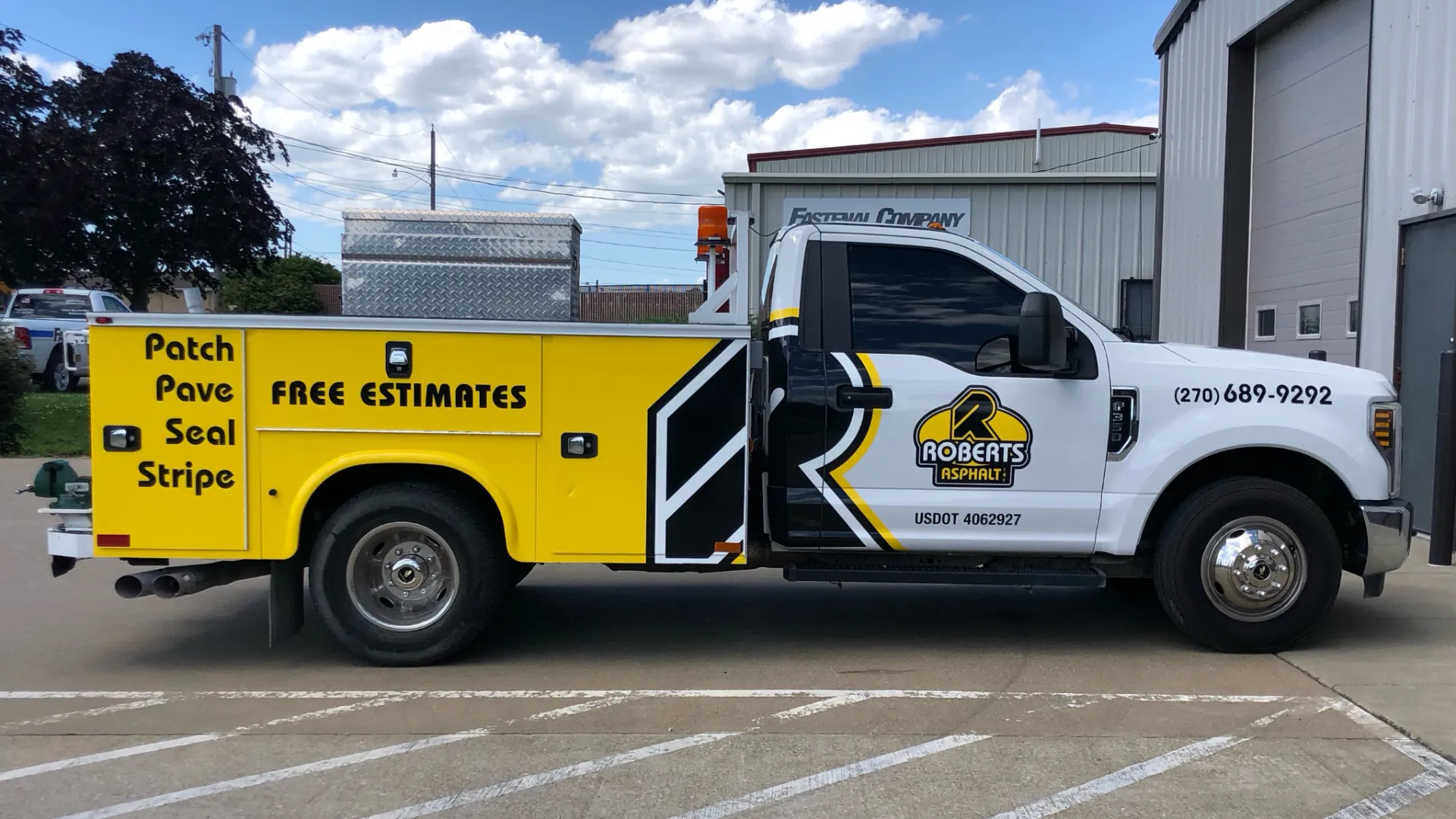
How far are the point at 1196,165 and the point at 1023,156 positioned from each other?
15.1m

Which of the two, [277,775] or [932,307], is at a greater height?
[932,307]

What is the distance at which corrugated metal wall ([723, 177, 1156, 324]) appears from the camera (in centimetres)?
1931

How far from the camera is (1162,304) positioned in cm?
1369

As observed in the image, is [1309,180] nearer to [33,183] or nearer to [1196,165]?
[1196,165]

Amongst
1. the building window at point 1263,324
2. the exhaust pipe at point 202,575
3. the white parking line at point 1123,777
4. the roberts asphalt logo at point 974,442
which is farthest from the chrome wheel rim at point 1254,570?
the building window at point 1263,324

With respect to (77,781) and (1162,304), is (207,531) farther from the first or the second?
(1162,304)

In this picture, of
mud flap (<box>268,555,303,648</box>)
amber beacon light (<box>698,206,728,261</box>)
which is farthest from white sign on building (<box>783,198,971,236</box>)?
mud flap (<box>268,555,303,648</box>)

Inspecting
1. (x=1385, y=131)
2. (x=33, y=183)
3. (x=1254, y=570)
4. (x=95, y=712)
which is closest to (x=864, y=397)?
(x=1254, y=570)

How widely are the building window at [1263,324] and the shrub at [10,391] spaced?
14.9m

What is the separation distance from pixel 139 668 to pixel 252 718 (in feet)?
3.98

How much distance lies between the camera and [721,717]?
15.4ft

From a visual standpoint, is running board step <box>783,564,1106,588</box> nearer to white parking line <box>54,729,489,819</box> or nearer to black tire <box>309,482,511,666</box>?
black tire <box>309,482,511,666</box>

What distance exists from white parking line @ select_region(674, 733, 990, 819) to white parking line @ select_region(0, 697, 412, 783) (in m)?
1.91

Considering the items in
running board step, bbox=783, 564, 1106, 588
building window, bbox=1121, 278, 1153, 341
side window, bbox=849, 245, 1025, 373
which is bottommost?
running board step, bbox=783, 564, 1106, 588
